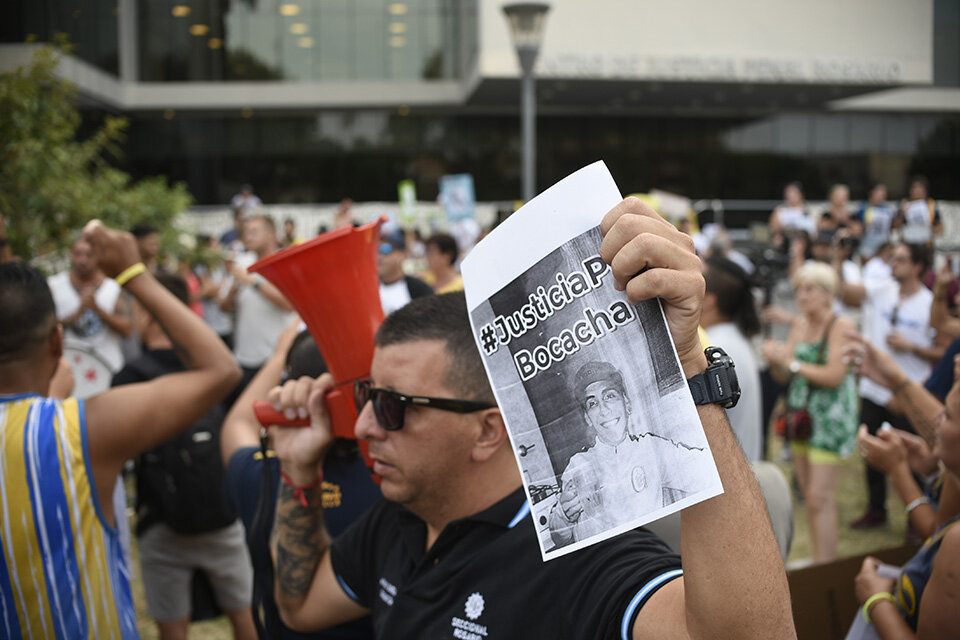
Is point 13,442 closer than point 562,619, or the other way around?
point 562,619

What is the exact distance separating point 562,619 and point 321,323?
1007 mm

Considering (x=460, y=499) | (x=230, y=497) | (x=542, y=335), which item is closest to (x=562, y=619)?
(x=460, y=499)

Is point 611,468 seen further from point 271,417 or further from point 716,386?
point 271,417

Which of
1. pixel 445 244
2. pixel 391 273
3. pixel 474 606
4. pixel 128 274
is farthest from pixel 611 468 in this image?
pixel 445 244

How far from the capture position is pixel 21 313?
2.11 meters

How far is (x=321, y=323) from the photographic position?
2098 millimetres

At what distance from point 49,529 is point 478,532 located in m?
1.11

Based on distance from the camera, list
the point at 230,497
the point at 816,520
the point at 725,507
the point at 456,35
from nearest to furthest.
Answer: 1. the point at 725,507
2. the point at 230,497
3. the point at 816,520
4. the point at 456,35

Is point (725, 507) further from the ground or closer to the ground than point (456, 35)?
closer to the ground

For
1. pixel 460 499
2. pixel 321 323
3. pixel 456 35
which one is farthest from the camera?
pixel 456 35

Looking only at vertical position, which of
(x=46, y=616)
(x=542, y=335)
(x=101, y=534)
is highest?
(x=542, y=335)

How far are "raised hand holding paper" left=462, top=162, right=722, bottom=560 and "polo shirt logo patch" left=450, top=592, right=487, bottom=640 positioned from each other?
50 cm

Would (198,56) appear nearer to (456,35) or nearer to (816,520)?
(456,35)

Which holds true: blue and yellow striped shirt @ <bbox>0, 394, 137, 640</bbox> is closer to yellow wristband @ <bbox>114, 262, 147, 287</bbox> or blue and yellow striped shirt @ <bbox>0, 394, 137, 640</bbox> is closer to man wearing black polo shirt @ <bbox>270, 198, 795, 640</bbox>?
yellow wristband @ <bbox>114, 262, 147, 287</bbox>
